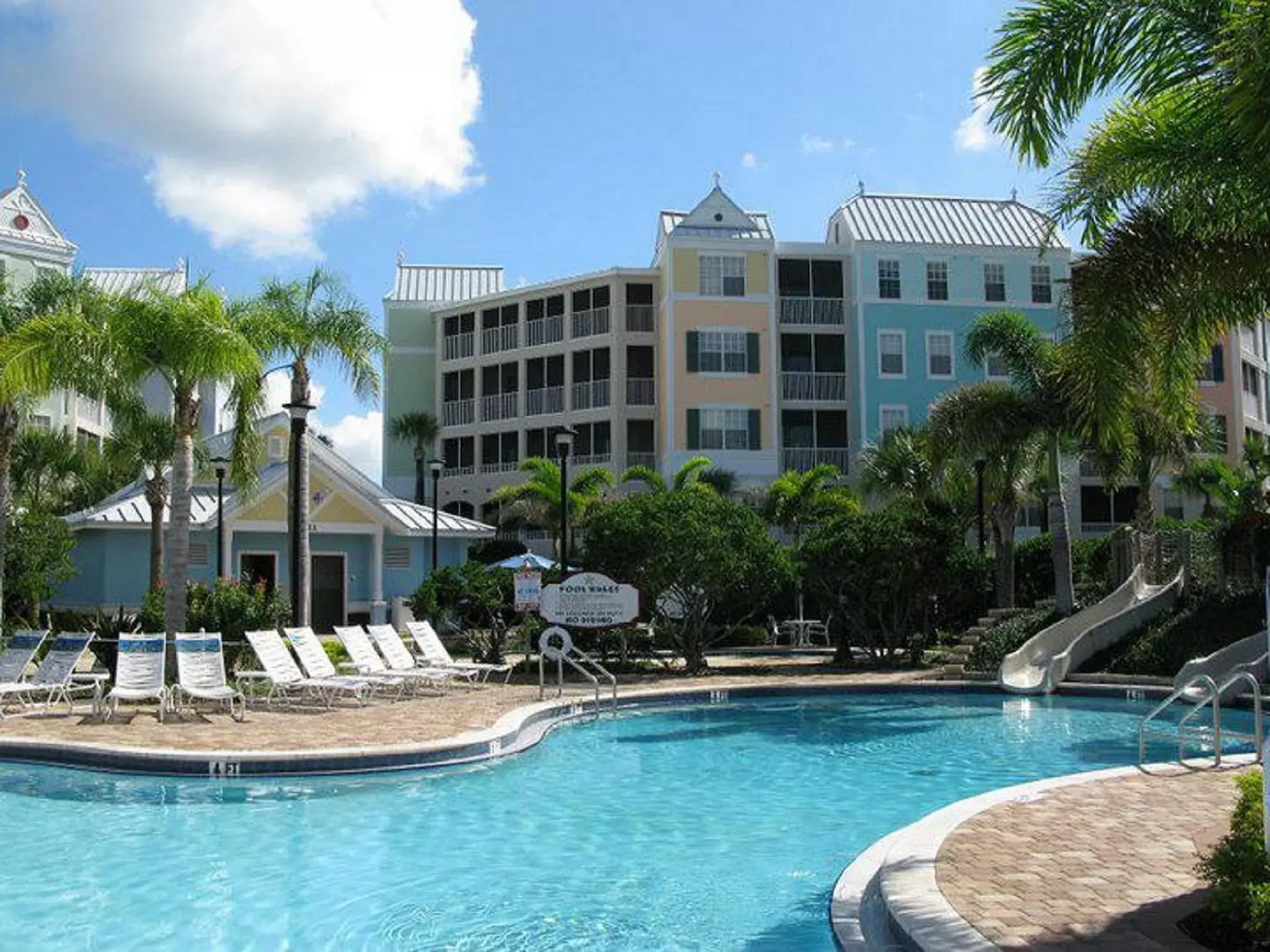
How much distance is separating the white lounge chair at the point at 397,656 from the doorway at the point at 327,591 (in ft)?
40.7

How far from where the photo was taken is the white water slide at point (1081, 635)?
20453mm

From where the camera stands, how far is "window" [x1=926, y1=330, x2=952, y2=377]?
136ft

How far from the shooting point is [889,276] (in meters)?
41.4

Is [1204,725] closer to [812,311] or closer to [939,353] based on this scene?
[939,353]

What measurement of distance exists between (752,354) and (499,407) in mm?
10251

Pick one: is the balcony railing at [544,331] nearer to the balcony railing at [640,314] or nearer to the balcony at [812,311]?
the balcony railing at [640,314]

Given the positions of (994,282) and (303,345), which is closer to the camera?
(303,345)

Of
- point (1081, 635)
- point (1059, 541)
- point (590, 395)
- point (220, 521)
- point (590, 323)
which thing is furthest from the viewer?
point (590, 323)

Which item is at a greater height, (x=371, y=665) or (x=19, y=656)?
(x=19, y=656)

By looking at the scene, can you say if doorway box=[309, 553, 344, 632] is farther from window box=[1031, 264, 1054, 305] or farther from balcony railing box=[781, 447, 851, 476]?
window box=[1031, 264, 1054, 305]

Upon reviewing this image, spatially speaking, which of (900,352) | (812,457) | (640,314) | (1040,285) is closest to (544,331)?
(640,314)

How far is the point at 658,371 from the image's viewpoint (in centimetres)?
4175

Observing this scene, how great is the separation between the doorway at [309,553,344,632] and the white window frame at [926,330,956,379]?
21.5 meters

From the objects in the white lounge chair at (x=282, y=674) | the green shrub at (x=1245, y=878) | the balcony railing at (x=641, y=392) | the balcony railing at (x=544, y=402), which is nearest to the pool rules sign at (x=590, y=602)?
the white lounge chair at (x=282, y=674)
